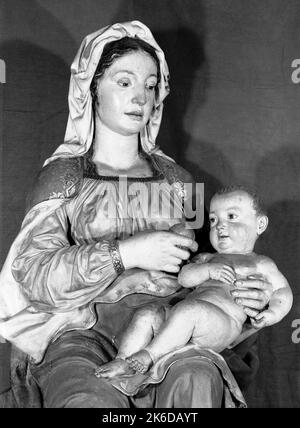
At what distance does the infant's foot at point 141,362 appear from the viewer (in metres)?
3.49

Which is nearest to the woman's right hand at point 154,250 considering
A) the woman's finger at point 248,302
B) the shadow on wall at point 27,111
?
the woman's finger at point 248,302

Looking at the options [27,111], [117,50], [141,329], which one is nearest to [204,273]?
[141,329]

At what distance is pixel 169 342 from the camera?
351 centimetres

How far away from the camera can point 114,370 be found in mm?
3490

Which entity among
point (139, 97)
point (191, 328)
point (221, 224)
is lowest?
point (191, 328)

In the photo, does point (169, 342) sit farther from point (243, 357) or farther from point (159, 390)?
point (243, 357)

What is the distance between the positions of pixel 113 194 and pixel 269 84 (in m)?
1.11

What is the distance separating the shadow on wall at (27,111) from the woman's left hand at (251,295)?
1212 millimetres

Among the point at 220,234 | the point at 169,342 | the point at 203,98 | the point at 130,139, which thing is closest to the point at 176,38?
the point at 203,98

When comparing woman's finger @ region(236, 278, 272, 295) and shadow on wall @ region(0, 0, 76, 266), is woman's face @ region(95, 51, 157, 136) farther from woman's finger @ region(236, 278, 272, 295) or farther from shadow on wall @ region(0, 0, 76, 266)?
shadow on wall @ region(0, 0, 76, 266)

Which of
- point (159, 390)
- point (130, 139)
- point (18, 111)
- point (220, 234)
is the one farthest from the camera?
point (18, 111)

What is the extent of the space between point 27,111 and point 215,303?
1.38m

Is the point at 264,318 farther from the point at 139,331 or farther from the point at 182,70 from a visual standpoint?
the point at 182,70

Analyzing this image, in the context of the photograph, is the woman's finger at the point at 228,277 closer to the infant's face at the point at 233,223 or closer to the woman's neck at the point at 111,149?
the infant's face at the point at 233,223
